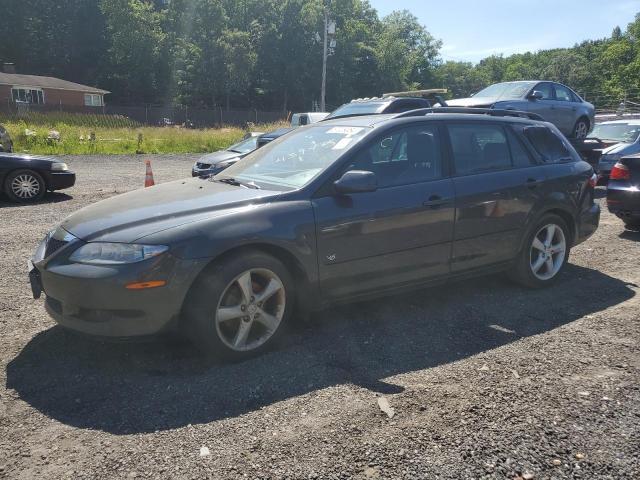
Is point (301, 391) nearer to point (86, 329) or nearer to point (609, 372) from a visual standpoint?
point (86, 329)

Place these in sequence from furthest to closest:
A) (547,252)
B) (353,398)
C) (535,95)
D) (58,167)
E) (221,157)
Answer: (221,157) → (535,95) → (58,167) → (547,252) → (353,398)

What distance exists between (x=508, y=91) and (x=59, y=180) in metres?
9.76

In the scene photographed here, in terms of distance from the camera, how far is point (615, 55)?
258 ft

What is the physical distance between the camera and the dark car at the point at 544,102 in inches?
447

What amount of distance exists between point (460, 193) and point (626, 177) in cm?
435

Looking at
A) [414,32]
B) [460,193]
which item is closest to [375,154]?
[460,193]

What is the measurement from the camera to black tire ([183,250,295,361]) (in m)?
3.44

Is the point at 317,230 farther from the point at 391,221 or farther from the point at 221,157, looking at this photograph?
the point at 221,157

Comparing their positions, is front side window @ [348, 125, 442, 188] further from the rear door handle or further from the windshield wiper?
the windshield wiper

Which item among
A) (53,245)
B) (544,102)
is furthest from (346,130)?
(544,102)

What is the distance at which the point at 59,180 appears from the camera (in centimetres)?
1046

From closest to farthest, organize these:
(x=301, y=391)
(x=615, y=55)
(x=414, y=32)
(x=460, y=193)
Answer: (x=301, y=391), (x=460, y=193), (x=615, y=55), (x=414, y=32)

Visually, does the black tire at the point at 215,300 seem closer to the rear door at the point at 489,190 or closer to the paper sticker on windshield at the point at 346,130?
the paper sticker on windshield at the point at 346,130

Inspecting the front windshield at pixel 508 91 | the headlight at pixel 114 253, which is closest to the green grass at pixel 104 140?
the front windshield at pixel 508 91
